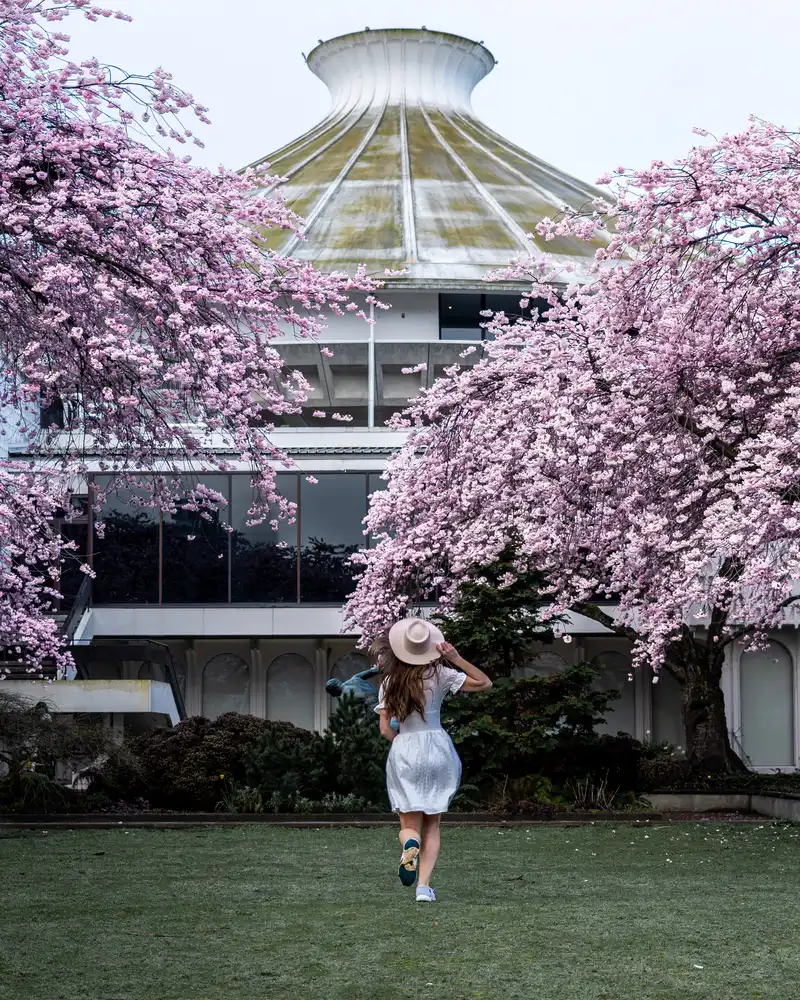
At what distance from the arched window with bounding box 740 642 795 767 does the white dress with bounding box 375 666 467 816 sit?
30950 mm

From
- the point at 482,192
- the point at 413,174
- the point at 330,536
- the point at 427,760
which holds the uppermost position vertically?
the point at 413,174

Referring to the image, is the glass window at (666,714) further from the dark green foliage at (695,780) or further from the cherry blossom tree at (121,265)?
the cherry blossom tree at (121,265)

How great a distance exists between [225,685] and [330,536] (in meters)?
5.26

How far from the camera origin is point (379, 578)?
2955cm

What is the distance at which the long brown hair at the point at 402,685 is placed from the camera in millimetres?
9695

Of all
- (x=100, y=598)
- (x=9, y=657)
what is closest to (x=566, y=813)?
(x=9, y=657)

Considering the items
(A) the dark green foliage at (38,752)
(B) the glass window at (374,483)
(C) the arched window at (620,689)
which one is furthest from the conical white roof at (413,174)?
(A) the dark green foliage at (38,752)

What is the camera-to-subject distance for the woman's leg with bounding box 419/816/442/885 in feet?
32.7

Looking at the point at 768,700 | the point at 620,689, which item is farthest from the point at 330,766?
the point at 768,700

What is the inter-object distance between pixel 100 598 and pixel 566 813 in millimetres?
20008

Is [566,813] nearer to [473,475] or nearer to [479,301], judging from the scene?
[473,475]

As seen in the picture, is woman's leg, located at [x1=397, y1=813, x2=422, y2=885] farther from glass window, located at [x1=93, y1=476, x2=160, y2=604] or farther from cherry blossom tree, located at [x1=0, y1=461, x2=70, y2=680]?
glass window, located at [x1=93, y1=476, x2=160, y2=604]

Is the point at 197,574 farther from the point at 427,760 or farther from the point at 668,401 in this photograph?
the point at 427,760

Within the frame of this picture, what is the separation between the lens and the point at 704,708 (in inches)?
1050
